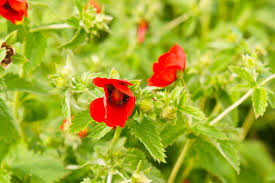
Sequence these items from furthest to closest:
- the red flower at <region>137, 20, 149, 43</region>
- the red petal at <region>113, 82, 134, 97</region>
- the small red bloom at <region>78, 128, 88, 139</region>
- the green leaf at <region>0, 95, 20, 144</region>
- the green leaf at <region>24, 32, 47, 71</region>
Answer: the red flower at <region>137, 20, 149, 43</region>
the small red bloom at <region>78, 128, 88, 139</region>
the green leaf at <region>24, 32, 47, 71</region>
the green leaf at <region>0, 95, 20, 144</region>
the red petal at <region>113, 82, 134, 97</region>

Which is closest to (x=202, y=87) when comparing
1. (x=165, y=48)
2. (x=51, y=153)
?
(x=51, y=153)

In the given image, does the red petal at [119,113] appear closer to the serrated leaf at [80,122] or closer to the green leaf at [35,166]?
the serrated leaf at [80,122]

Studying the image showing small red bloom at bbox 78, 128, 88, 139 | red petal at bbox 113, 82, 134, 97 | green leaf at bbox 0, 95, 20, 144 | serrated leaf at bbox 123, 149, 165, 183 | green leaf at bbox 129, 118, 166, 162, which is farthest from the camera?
small red bloom at bbox 78, 128, 88, 139

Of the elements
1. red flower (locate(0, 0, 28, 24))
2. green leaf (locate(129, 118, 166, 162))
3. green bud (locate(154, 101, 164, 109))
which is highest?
red flower (locate(0, 0, 28, 24))

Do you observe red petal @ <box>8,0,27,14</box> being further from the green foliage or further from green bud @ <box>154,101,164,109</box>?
green bud @ <box>154,101,164,109</box>

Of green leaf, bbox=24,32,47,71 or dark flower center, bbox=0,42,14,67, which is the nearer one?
dark flower center, bbox=0,42,14,67

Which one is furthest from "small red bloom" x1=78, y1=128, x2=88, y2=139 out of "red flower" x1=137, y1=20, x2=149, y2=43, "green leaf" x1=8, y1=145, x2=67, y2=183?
"red flower" x1=137, y1=20, x2=149, y2=43

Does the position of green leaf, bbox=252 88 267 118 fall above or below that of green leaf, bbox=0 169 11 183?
above
